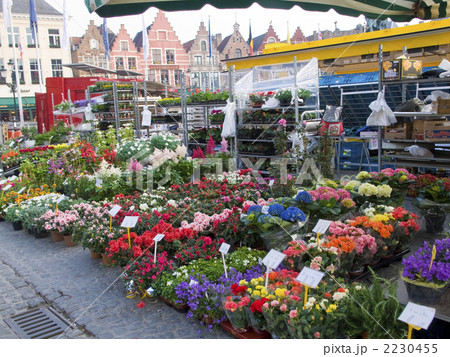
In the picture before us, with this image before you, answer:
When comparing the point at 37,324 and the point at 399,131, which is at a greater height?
the point at 399,131

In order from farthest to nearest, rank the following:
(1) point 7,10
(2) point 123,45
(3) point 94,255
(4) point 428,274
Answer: (1) point 7,10
(2) point 123,45
(3) point 94,255
(4) point 428,274

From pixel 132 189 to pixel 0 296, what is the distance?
11.5 feet

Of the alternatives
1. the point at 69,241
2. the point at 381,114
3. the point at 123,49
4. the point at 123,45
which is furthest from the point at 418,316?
the point at 123,49

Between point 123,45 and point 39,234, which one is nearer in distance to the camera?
point 39,234

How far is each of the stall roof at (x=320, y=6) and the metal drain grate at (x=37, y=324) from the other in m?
2.85

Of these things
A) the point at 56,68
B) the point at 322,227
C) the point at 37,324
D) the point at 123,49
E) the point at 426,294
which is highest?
the point at 56,68

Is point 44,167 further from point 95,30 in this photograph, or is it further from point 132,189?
point 95,30

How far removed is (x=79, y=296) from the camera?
4445 mm

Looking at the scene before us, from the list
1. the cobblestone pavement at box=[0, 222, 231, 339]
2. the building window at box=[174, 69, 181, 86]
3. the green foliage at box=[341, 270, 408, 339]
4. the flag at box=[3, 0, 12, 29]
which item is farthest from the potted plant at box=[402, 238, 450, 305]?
the flag at box=[3, 0, 12, 29]

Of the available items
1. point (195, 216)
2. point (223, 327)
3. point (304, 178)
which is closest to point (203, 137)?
point (304, 178)

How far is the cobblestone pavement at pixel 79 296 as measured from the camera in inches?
146

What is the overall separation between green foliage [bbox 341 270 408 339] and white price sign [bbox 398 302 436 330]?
0.95ft

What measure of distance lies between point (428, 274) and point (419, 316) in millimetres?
1007

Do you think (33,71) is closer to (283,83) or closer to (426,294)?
(283,83)
